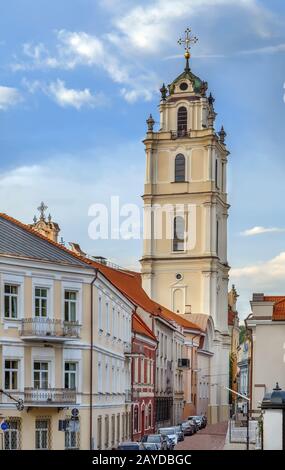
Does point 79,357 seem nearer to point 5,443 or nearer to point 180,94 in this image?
point 5,443

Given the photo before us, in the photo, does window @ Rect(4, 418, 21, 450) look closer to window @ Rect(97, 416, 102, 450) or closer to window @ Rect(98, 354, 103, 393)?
window @ Rect(97, 416, 102, 450)

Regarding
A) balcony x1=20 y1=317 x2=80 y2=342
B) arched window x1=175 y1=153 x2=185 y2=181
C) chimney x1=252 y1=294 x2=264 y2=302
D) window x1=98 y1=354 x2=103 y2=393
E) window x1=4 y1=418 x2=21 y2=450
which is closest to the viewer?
window x1=4 y1=418 x2=21 y2=450

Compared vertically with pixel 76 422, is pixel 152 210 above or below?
above

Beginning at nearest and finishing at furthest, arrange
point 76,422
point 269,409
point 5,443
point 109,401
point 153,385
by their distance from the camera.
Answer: point 269,409 < point 5,443 < point 76,422 < point 109,401 < point 153,385

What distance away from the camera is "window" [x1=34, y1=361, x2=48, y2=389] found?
40656 millimetres

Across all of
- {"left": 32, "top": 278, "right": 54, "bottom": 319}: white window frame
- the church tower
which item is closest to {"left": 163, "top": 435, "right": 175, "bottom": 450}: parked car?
{"left": 32, "top": 278, "right": 54, "bottom": 319}: white window frame

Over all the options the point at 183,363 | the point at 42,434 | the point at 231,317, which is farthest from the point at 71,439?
the point at 231,317

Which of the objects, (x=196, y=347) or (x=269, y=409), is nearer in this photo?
(x=269, y=409)

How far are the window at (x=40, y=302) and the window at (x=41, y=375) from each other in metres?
2.01

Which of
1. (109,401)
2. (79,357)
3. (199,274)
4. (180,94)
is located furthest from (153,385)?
(180,94)

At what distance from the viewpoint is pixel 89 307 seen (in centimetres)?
4266

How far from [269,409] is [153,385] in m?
51.4

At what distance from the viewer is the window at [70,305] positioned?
41844 mm

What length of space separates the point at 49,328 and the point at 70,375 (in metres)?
2.64
